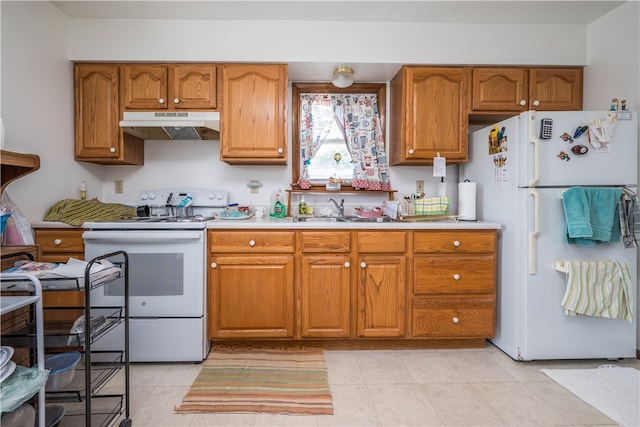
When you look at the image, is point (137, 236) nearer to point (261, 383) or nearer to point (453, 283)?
point (261, 383)

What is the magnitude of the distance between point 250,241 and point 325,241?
51cm

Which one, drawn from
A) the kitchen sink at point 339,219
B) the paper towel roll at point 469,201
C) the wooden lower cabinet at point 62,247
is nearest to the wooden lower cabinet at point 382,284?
the kitchen sink at point 339,219

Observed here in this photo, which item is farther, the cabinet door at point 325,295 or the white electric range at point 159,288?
the cabinet door at point 325,295

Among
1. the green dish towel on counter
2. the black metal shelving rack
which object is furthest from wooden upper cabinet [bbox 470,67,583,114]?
the green dish towel on counter

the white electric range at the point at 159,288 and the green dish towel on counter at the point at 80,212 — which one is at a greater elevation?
the green dish towel on counter at the point at 80,212

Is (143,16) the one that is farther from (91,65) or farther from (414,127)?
(414,127)

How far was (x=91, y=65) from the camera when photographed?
2.52m

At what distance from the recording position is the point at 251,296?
2.25m

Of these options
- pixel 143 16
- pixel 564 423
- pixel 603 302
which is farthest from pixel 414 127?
pixel 143 16

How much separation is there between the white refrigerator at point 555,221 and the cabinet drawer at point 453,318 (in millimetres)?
170

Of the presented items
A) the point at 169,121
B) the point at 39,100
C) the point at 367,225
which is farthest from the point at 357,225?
the point at 39,100

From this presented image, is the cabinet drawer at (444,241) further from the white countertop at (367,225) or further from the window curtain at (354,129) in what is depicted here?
the window curtain at (354,129)

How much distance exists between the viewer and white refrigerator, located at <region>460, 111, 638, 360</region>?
6.88 feet

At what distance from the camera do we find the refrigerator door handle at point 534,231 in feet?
6.86
